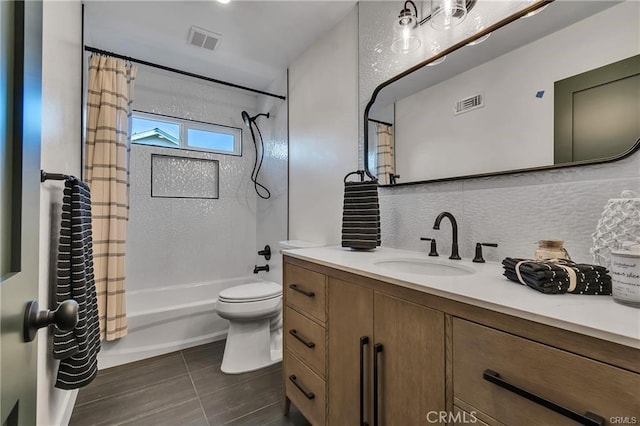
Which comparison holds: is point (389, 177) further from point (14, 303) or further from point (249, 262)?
point (249, 262)

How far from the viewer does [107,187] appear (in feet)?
6.64

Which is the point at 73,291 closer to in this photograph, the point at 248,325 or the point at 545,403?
the point at 248,325

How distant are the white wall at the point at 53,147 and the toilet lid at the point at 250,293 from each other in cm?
91

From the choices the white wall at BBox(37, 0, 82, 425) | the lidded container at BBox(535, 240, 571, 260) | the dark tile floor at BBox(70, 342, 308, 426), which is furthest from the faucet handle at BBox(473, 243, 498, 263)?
the white wall at BBox(37, 0, 82, 425)

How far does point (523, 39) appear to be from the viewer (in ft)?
3.55

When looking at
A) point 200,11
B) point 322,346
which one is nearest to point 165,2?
point 200,11

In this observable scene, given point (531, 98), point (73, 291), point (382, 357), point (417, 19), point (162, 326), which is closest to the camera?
point (382, 357)

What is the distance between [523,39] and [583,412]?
122 cm

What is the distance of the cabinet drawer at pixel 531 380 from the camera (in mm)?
488

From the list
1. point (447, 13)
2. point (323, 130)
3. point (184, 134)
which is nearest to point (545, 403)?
point (447, 13)

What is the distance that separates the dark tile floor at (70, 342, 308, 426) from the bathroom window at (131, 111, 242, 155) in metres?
1.99

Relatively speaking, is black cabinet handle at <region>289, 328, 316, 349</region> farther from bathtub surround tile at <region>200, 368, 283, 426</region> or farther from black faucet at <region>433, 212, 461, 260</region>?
black faucet at <region>433, 212, 461, 260</region>

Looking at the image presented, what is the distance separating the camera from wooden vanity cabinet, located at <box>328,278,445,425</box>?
783 millimetres

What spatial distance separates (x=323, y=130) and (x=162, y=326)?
6.70 ft
